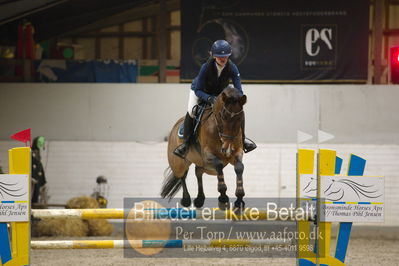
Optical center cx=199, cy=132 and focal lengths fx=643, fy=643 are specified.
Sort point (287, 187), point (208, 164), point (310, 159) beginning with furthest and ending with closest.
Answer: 1. point (287, 187)
2. point (310, 159)
3. point (208, 164)

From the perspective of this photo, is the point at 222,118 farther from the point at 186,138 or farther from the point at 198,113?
the point at 186,138

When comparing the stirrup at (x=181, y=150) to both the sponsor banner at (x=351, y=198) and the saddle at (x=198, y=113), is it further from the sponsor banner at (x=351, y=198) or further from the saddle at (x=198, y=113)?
the sponsor banner at (x=351, y=198)

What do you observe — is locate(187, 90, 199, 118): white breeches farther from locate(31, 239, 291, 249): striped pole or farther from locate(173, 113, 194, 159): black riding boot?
locate(31, 239, 291, 249): striped pole

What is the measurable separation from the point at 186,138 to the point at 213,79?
54 centimetres

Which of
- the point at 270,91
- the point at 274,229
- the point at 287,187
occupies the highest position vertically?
the point at 270,91

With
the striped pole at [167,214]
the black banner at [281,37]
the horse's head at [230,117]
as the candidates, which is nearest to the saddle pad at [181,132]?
the striped pole at [167,214]

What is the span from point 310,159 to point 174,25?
24.8 feet

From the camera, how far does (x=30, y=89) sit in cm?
973

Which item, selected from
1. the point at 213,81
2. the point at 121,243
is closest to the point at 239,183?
the point at 213,81

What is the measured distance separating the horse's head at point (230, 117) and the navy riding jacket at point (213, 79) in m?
0.35

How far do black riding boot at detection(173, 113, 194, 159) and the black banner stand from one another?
4456mm

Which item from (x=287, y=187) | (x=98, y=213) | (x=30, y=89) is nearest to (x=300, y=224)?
(x=98, y=213)

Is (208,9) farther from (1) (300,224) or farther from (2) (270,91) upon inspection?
(1) (300,224)

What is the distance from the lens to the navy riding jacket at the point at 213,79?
501 cm
